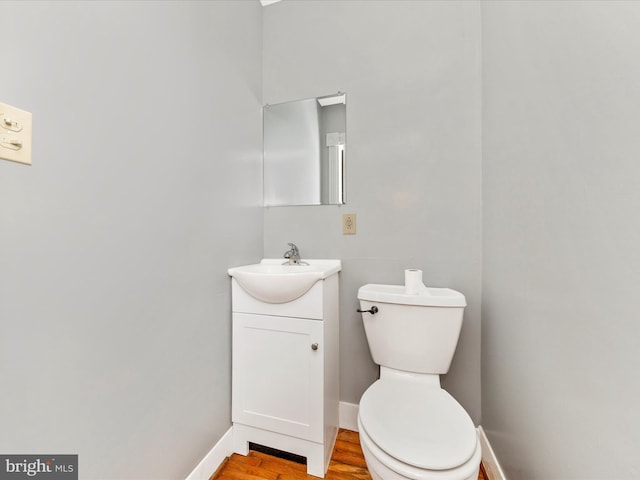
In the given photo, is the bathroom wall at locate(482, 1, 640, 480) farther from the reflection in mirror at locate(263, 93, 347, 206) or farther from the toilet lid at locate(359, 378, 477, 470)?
the reflection in mirror at locate(263, 93, 347, 206)

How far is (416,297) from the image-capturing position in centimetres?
115

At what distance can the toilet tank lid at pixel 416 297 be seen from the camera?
1.13 meters

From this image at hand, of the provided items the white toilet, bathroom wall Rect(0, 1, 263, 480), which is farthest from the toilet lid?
bathroom wall Rect(0, 1, 263, 480)

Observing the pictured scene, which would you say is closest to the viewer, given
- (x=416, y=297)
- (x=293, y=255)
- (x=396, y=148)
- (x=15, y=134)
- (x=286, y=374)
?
(x=15, y=134)

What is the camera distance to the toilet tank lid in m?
1.13

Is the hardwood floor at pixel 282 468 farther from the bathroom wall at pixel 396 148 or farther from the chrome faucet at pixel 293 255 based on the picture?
the chrome faucet at pixel 293 255

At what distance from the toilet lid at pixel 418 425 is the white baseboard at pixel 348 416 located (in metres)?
0.54

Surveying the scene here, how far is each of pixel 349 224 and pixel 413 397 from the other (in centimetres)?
87

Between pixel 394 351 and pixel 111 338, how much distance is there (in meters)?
1.07

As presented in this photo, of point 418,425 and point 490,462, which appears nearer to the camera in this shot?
point 418,425

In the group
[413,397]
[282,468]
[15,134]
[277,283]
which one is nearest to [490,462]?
[413,397]

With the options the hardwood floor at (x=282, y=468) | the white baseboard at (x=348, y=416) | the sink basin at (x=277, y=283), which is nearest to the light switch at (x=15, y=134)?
the sink basin at (x=277, y=283)

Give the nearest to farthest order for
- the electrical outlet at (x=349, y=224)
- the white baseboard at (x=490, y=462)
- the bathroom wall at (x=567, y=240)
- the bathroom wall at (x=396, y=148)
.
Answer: the bathroom wall at (x=567, y=240) < the white baseboard at (x=490, y=462) < the bathroom wall at (x=396, y=148) < the electrical outlet at (x=349, y=224)

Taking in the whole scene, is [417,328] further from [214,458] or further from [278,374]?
[214,458]
